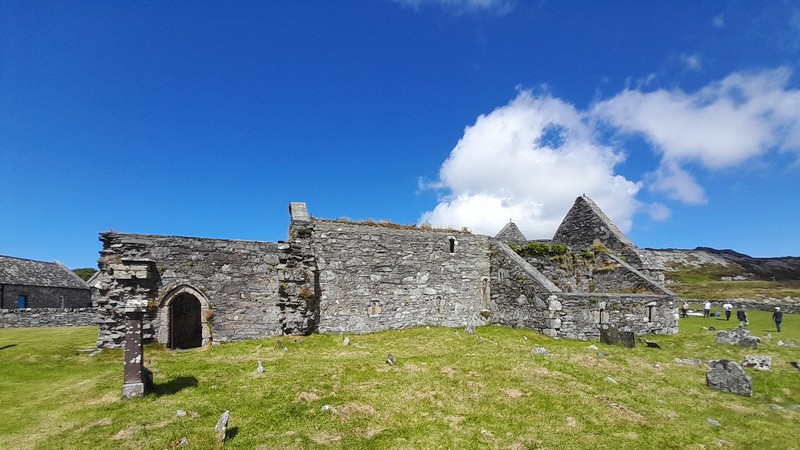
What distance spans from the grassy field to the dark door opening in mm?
4323

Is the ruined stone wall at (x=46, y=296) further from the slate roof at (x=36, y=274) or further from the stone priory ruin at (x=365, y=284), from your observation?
the stone priory ruin at (x=365, y=284)

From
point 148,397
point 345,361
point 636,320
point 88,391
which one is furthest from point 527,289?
point 88,391

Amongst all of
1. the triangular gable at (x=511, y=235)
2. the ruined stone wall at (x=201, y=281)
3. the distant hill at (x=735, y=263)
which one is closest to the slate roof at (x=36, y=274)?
the ruined stone wall at (x=201, y=281)

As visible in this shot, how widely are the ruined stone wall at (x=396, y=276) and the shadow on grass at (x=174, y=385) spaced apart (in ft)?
24.9

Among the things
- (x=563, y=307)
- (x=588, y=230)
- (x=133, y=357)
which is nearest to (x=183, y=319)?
(x=133, y=357)

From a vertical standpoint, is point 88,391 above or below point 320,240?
below

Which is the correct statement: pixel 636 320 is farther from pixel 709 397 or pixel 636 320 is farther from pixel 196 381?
pixel 196 381

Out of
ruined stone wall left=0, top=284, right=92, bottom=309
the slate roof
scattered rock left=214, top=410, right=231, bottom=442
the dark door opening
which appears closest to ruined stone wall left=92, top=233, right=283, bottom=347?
the dark door opening

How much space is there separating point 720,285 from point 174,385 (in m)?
87.4

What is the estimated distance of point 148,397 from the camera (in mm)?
9227

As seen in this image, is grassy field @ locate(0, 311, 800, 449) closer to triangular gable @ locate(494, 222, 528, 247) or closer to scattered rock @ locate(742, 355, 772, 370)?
scattered rock @ locate(742, 355, 772, 370)

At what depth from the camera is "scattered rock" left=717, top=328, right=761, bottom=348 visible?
51.5 ft

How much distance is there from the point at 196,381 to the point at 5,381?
579cm

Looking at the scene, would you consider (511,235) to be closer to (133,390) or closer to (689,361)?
(689,361)
